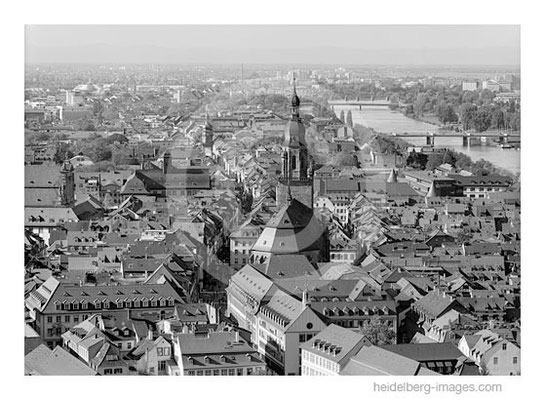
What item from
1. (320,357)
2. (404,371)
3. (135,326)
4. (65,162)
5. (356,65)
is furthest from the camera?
(65,162)

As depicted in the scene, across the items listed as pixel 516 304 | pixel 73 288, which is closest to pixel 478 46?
pixel 516 304

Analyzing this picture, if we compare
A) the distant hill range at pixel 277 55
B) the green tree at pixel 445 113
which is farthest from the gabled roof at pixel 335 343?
the green tree at pixel 445 113

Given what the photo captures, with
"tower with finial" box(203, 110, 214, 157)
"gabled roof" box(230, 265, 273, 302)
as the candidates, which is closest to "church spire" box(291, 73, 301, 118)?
"tower with finial" box(203, 110, 214, 157)

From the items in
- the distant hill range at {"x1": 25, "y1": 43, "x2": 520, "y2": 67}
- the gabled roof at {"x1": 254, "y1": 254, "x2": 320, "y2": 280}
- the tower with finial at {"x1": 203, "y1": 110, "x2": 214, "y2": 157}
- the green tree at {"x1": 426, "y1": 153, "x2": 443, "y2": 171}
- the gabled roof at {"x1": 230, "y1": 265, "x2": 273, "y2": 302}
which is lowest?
the gabled roof at {"x1": 230, "y1": 265, "x2": 273, "y2": 302}

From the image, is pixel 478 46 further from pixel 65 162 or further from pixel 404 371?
pixel 65 162

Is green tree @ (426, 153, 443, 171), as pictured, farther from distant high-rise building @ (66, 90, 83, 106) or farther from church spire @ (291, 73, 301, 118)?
church spire @ (291, 73, 301, 118)

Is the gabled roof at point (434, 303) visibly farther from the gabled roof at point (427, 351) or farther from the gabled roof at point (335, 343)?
the gabled roof at point (427, 351)

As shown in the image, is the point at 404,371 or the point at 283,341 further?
the point at 283,341

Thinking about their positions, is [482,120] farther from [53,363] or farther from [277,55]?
[53,363]
